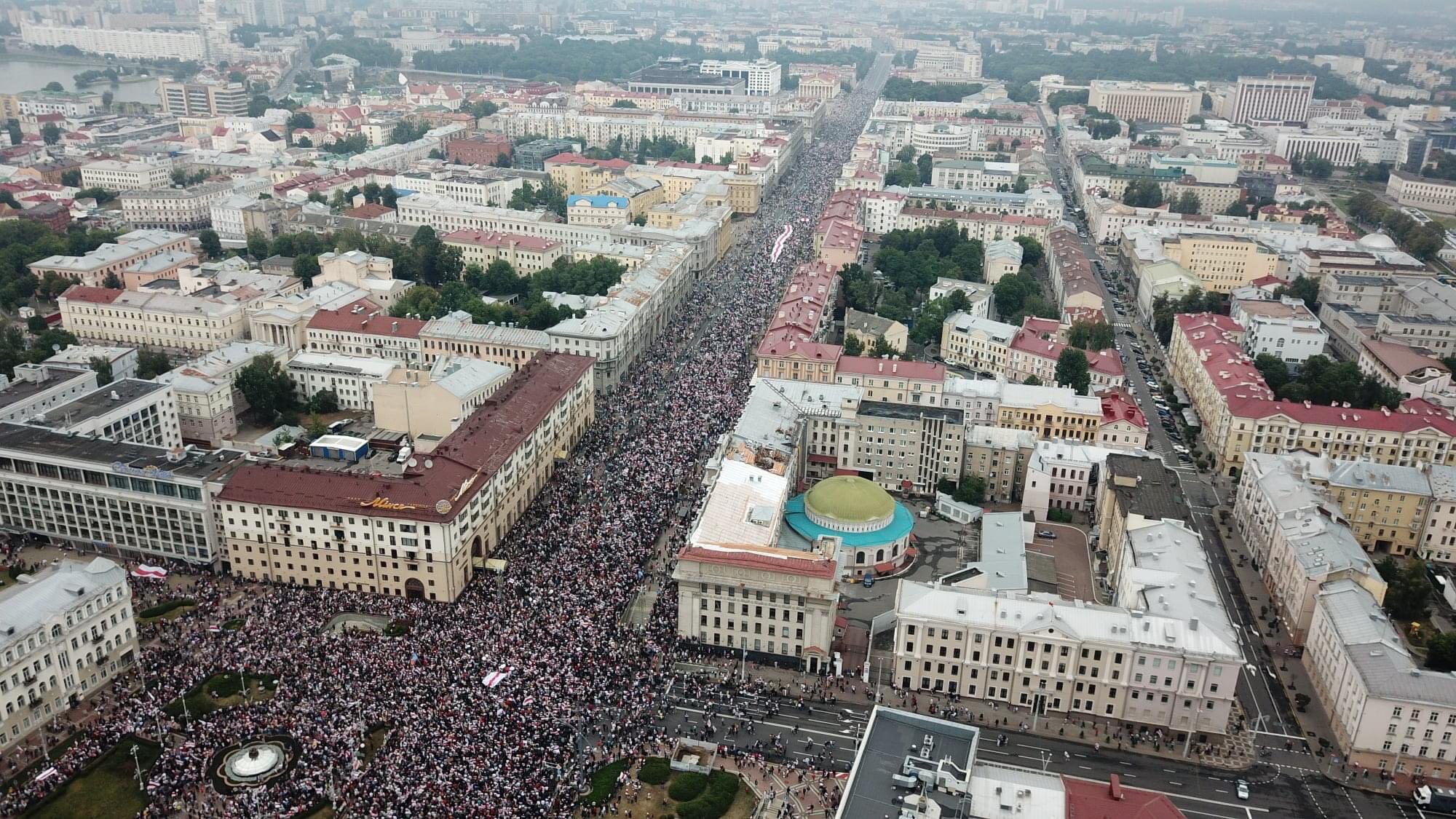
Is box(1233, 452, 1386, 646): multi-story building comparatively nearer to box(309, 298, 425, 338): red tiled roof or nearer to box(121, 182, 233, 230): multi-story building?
box(309, 298, 425, 338): red tiled roof

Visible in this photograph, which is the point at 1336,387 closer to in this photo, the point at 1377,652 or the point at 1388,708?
the point at 1377,652

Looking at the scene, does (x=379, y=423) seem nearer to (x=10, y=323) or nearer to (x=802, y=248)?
(x=10, y=323)

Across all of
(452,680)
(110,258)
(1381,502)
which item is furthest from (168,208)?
(1381,502)

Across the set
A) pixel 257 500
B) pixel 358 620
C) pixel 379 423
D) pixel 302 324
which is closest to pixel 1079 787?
pixel 358 620

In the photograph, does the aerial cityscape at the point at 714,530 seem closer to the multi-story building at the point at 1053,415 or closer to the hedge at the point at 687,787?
the hedge at the point at 687,787

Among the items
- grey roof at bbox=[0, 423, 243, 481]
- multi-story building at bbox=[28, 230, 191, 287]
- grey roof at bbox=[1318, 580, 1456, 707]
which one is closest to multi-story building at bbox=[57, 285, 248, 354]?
multi-story building at bbox=[28, 230, 191, 287]
